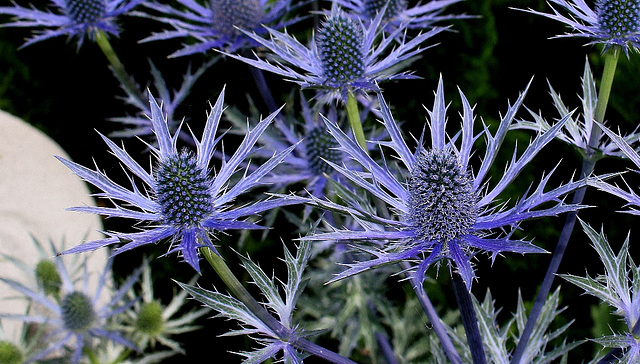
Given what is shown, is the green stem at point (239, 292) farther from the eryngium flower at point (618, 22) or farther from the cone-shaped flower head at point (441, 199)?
the eryngium flower at point (618, 22)

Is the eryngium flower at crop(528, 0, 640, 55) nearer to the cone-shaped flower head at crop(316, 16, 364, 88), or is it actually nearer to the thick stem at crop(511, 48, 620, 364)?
the thick stem at crop(511, 48, 620, 364)

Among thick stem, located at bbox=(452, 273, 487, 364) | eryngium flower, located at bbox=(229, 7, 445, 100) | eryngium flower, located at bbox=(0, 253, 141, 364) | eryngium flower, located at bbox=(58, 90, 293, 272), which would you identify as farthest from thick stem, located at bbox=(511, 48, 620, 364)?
eryngium flower, located at bbox=(0, 253, 141, 364)

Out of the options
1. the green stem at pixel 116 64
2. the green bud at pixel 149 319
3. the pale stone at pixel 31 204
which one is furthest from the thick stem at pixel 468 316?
the pale stone at pixel 31 204

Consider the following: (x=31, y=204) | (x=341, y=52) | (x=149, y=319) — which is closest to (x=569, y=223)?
(x=341, y=52)

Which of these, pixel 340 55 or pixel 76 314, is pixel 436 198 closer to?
pixel 340 55

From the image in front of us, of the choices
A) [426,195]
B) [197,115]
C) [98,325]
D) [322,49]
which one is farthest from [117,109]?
[426,195]

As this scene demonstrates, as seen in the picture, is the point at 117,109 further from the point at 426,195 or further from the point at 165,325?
the point at 426,195
